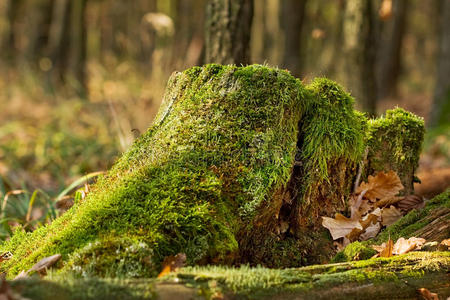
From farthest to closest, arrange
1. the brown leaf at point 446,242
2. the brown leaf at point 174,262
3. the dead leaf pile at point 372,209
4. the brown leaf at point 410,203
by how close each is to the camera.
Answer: the brown leaf at point 410,203, the dead leaf pile at point 372,209, the brown leaf at point 446,242, the brown leaf at point 174,262

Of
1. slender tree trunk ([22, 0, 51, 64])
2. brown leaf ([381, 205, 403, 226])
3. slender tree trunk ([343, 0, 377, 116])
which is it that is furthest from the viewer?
slender tree trunk ([22, 0, 51, 64])

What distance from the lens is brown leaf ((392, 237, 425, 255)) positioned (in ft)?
7.67

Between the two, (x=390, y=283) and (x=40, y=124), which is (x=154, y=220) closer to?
(x=390, y=283)

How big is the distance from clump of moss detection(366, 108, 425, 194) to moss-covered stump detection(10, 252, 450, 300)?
1113mm

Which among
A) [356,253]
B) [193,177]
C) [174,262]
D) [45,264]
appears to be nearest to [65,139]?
[193,177]

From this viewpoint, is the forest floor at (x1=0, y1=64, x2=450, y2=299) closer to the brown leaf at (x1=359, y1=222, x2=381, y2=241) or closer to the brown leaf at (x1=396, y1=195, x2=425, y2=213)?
the brown leaf at (x1=396, y1=195, x2=425, y2=213)

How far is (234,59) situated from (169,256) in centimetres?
294

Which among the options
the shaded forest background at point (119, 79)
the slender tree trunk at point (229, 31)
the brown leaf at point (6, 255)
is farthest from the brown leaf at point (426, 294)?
the slender tree trunk at point (229, 31)

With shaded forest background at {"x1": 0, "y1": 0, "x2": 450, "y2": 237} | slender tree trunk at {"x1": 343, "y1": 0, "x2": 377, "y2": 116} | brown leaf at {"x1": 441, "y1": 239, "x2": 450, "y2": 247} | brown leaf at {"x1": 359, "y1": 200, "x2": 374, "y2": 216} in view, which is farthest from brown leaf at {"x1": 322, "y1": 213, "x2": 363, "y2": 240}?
slender tree trunk at {"x1": 343, "y1": 0, "x2": 377, "y2": 116}

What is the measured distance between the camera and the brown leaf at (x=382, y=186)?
10.1ft

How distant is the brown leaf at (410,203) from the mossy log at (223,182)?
475 mm

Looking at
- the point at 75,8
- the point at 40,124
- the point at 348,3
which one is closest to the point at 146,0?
the point at 75,8

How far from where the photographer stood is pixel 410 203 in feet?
10.3

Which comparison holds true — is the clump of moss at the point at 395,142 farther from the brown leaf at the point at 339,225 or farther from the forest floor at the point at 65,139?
the forest floor at the point at 65,139
